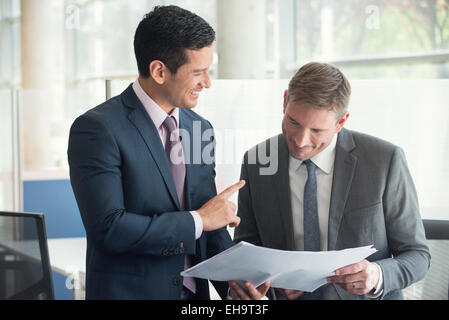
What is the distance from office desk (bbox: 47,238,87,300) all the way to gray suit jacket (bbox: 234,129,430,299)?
1202mm

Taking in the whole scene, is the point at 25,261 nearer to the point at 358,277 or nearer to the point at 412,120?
the point at 358,277

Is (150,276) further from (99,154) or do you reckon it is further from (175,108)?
(175,108)

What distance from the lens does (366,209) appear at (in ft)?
4.50

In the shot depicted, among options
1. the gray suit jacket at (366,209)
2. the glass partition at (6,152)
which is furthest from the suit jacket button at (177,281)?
the glass partition at (6,152)

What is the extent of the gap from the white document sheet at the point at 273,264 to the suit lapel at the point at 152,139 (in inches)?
7.7

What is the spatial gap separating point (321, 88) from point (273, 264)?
0.45 metres

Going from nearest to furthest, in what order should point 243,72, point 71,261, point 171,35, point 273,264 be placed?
point 273,264 < point 171,35 < point 71,261 < point 243,72

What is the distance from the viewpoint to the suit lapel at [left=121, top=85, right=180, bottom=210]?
1.25 m

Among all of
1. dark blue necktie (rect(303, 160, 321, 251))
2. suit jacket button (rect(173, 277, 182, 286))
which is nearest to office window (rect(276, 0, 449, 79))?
dark blue necktie (rect(303, 160, 321, 251))

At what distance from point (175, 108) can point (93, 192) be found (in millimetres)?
322

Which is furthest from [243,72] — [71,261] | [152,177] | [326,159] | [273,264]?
[273,264]

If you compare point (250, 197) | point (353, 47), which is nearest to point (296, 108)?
point (250, 197)

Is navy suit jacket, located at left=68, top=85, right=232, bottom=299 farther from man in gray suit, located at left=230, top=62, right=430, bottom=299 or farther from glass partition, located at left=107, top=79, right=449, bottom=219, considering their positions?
glass partition, located at left=107, top=79, right=449, bottom=219
